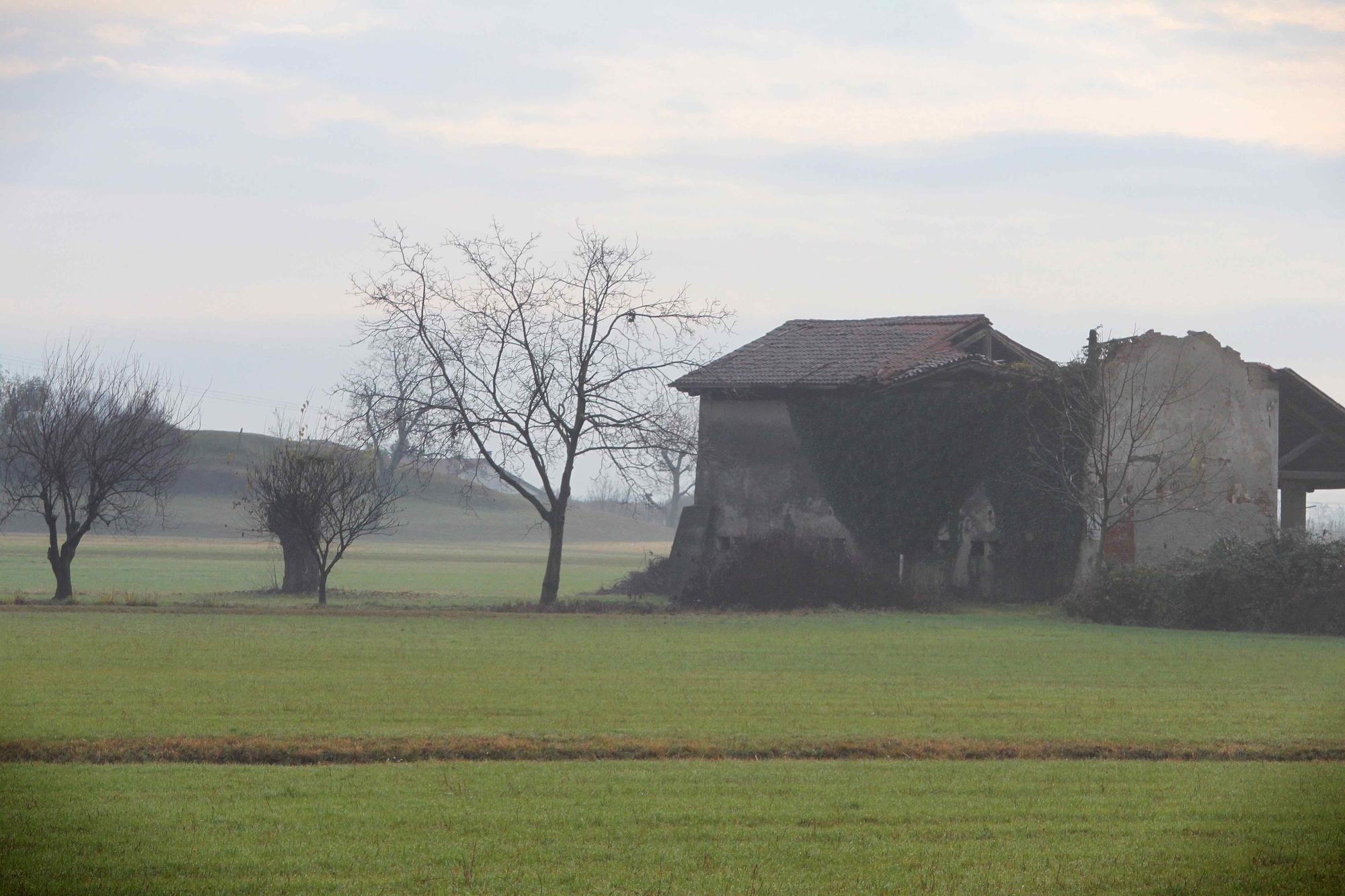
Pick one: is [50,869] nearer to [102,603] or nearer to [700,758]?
[700,758]

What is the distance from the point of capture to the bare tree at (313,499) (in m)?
36.5

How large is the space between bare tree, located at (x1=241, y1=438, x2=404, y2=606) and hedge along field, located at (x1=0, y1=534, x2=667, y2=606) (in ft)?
4.03

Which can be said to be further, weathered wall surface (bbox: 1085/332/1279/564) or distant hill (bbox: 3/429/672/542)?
distant hill (bbox: 3/429/672/542)

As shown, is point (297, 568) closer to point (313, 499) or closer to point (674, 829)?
point (313, 499)

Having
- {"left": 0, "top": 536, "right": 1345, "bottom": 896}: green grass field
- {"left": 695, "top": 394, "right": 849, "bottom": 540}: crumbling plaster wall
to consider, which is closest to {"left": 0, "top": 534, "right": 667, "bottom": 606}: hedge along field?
{"left": 695, "top": 394, "right": 849, "bottom": 540}: crumbling plaster wall

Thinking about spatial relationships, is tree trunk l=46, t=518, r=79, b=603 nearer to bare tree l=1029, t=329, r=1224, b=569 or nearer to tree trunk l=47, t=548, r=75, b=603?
tree trunk l=47, t=548, r=75, b=603

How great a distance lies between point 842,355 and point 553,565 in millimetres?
11325

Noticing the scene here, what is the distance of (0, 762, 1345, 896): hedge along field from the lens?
7844 millimetres

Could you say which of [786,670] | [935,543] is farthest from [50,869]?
[935,543]

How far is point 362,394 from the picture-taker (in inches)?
1388

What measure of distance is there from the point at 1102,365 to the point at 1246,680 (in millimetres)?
18929

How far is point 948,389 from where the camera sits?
37.3 m

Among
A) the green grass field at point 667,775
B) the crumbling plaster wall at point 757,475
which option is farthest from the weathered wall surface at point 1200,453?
the green grass field at point 667,775

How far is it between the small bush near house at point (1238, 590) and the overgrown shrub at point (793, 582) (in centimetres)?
565
